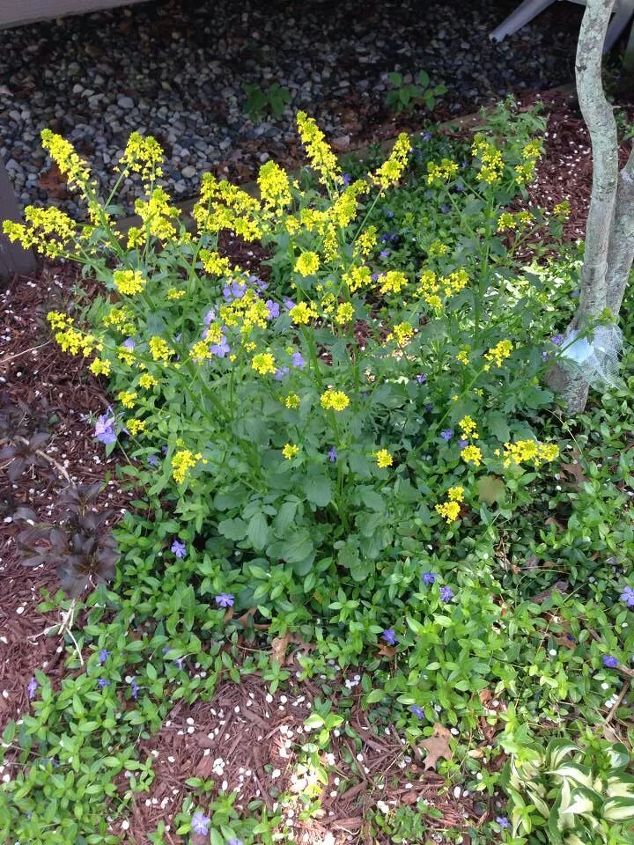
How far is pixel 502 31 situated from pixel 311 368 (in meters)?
4.20

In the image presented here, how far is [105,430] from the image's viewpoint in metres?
2.64

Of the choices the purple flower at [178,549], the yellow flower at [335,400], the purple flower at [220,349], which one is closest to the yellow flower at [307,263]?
the yellow flower at [335,400]

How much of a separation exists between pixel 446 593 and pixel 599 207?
1.39 m

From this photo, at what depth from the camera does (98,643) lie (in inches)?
89.0

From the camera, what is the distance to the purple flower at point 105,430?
2.61m

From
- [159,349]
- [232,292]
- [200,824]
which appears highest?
[159,349]

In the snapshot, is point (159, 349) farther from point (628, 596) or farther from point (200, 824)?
point (628, 596)

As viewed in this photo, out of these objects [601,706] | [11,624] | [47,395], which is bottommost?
[601,706]

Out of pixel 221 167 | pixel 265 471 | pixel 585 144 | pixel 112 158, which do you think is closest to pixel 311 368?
pixel 265 471

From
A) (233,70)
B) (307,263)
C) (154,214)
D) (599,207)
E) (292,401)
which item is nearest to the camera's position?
(307,263)

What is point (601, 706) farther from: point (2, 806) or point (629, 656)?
point (2, 806)

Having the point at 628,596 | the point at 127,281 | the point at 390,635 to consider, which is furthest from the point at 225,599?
the point at 628,596

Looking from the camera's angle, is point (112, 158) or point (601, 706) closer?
point (601, 706)

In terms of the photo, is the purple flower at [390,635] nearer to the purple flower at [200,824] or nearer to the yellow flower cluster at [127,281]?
the purple flower at [200,824]
